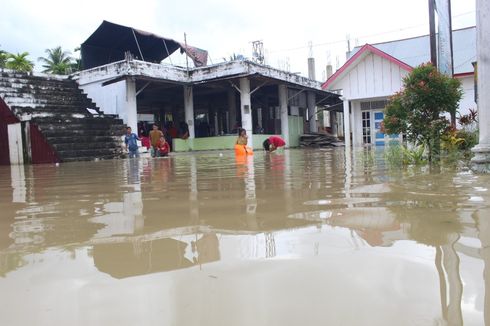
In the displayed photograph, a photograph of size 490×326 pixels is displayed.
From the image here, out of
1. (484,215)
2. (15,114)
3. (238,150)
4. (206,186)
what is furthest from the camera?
(15,114)

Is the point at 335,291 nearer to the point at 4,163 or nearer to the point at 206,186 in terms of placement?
the point at 206,186

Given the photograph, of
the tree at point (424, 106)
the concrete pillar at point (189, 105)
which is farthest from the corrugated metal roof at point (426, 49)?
the tree at point (424, 106)

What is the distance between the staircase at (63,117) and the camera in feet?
52.3

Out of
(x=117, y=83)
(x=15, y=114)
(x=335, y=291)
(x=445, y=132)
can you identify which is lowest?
(x=335, y=291)

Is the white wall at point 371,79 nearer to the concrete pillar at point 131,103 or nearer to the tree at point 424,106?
the concrete pillar at point 131,103

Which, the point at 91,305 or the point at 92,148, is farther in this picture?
the point at 92,148

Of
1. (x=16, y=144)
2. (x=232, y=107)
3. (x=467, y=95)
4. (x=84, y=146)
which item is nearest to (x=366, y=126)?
(x=467, y=95)

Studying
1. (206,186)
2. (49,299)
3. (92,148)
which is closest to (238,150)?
(92,148)

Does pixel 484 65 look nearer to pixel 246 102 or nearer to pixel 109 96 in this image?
pixel 246 102

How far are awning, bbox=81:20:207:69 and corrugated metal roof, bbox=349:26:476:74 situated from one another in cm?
943

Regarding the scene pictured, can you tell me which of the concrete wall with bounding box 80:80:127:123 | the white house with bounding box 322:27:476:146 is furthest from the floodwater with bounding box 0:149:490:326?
the concrete wall with bounding box 80:80:127:123

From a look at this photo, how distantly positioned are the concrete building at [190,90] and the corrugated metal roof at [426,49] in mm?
4973

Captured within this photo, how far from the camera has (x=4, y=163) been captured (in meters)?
16.5

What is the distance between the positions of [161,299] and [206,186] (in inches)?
141
